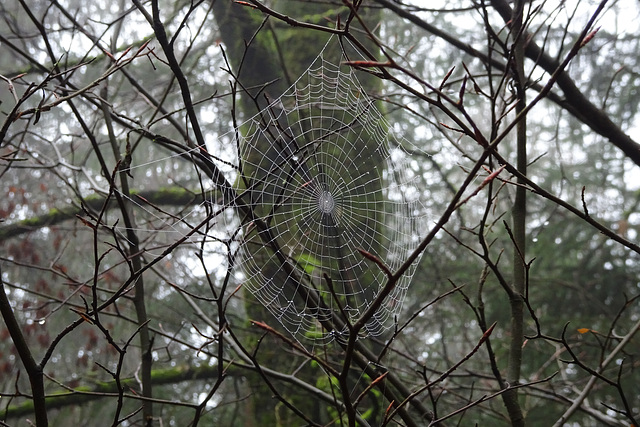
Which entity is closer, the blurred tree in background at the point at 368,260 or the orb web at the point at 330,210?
the blurred tree in background at the point at 368,260

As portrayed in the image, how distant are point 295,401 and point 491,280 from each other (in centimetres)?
209

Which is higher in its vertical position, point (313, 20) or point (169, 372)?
point (313, 20)

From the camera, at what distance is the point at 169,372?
14.4 ft

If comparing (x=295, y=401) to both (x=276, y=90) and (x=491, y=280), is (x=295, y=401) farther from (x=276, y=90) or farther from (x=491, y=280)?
(x=276, y=90)

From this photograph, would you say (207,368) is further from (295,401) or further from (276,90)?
(276,90)

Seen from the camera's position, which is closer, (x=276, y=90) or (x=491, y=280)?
(x=276, y=90)

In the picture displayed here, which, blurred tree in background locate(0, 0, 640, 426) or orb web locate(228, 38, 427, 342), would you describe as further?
orb web locate(228, 38, 427, 342)

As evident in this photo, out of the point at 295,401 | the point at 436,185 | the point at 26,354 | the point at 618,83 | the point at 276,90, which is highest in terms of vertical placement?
the point at 618,83

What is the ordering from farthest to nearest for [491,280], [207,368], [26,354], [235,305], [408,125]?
[235,305]
[408,125]
[491,280]
[207,368]
[26,354]

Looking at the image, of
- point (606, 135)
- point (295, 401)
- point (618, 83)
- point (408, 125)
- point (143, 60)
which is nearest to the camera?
point (606, 135)

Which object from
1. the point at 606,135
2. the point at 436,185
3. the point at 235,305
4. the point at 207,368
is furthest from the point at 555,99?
the point at 235,305

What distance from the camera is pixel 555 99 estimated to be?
255 centimetres

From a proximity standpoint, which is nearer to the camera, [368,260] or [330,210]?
[330,210]

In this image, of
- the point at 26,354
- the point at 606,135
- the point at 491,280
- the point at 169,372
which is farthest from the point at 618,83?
the point at 26,354
